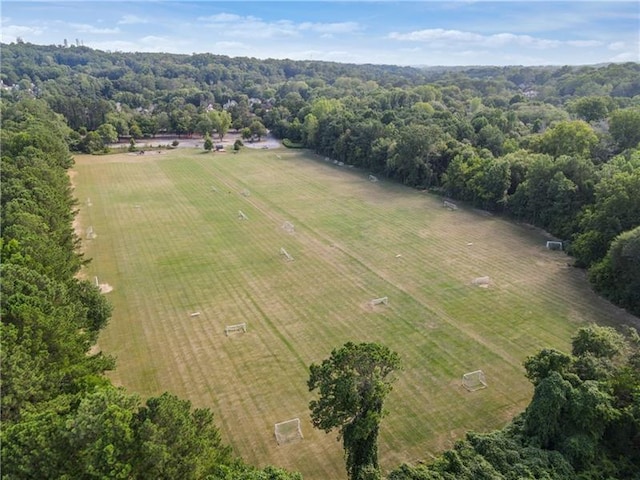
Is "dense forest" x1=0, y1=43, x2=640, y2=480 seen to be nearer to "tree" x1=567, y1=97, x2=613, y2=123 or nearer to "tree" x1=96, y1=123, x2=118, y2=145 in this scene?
"tree" x1=567, y1=97, x2=613, y2=123

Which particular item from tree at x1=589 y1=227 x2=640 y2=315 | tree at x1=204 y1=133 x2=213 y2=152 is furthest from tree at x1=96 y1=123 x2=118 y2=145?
tree at x1=589 y1=227 x2=640 y2=315

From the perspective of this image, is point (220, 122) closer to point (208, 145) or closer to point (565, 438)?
point (208, 145)

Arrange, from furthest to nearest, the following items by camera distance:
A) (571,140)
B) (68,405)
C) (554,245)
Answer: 1. (571,140)
2. (554,245)
3. (68,405)

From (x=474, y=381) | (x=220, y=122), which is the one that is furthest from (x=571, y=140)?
(x=220, y=122)

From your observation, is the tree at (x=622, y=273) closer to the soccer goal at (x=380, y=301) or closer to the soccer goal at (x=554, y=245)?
the soccer goal at (x=554, y=245)

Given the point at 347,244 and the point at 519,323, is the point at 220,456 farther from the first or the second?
the point at 347,244

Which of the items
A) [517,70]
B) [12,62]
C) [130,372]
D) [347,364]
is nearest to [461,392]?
[347,364]

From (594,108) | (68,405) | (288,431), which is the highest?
(594,108)

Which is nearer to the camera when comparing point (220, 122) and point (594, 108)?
point (594, 108)
